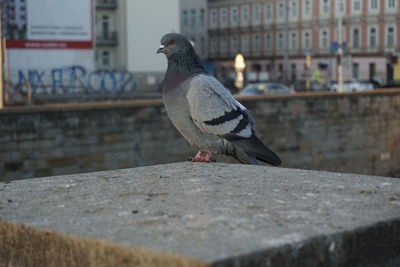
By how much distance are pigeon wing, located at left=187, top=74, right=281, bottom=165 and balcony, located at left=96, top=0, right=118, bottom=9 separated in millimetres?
52905

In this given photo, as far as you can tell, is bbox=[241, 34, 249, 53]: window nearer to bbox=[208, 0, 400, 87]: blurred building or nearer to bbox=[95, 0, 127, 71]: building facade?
bbox=[208, 0, 400, 87]: blurred building

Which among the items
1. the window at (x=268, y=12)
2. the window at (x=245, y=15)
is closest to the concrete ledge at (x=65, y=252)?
the window at (x=268, y=12)

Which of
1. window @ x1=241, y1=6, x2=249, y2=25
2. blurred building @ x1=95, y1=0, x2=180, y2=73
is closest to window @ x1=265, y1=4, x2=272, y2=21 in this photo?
window @ x1=241, y1=6, x2=249, y2=25

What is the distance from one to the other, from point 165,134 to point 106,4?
38074 millimetres

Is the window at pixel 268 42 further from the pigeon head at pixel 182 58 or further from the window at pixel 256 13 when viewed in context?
the pigeon head at pixel 182 58

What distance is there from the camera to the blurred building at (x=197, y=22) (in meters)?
85.6

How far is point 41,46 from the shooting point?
4662cm

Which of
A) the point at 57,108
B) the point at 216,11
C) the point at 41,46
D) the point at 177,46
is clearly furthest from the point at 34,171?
the point at 216,11

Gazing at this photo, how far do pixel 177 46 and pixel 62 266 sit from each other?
298 cm

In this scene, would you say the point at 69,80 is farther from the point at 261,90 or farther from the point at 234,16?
the point at 234,16

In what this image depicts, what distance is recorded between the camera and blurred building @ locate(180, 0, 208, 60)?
85562 millimetres

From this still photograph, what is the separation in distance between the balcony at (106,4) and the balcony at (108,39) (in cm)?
182

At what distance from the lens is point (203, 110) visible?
5.44 m

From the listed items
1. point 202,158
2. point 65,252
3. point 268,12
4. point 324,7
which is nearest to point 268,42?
point 268,12
